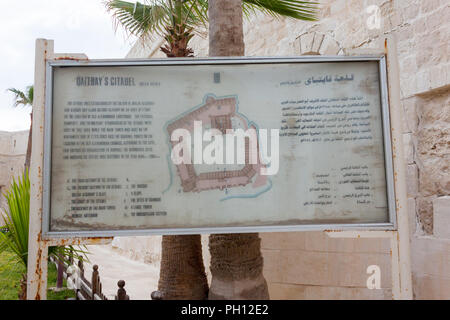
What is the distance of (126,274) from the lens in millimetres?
7664

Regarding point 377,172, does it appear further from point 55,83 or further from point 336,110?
point 55,83

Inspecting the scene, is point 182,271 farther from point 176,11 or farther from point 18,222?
point 176,11

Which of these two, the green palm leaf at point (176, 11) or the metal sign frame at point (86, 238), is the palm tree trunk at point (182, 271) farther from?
the green palm leaf at point (176, 11)

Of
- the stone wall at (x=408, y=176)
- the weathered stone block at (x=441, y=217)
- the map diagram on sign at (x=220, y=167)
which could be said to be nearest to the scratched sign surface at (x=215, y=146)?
the map diagram on sign at (x=220, y=167)

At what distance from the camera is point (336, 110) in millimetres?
2209

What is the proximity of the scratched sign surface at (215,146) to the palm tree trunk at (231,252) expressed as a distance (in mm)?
729

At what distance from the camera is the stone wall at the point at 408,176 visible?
9.63 ft

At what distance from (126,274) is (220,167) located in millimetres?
6527

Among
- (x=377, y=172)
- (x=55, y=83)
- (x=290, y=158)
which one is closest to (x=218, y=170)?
(x=290, y=158)

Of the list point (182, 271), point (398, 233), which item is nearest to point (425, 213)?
point (398, 233)

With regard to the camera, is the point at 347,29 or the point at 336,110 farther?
the point at 347,29

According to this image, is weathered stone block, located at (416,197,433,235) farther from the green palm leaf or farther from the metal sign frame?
the green palm leaf

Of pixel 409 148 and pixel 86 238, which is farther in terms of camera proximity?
pixel 409 148
